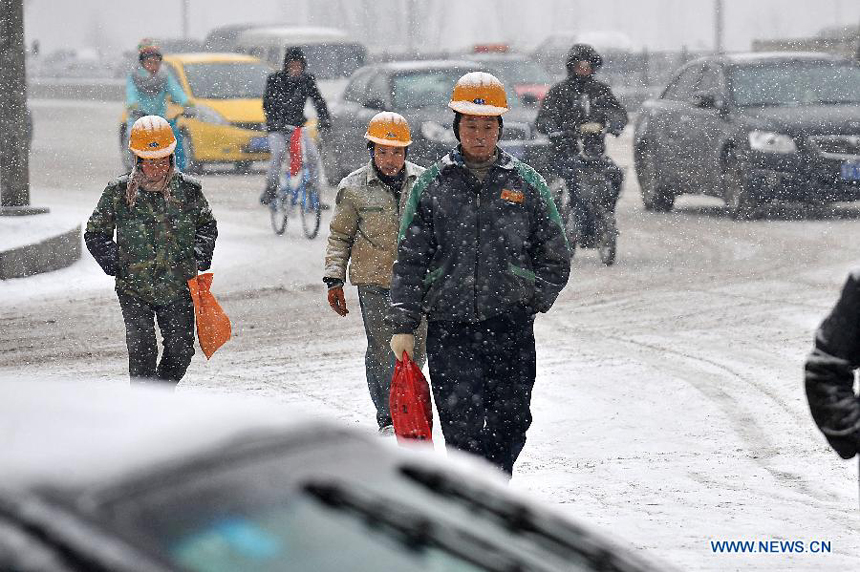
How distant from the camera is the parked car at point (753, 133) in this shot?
1689 cm

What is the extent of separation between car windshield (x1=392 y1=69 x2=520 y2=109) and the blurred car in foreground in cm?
1703

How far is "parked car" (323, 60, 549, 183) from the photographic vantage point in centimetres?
1814

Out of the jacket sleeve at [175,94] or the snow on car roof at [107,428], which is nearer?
the snow on car roof at [107,428]

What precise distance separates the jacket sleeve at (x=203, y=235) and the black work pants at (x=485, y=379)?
1.95m

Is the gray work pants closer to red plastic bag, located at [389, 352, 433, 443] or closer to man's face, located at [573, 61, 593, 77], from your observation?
red plastic bag, located at [389, 352, 433, 443]

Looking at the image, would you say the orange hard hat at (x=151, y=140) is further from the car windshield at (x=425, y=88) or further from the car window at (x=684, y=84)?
the car window at (x=684, y=84)

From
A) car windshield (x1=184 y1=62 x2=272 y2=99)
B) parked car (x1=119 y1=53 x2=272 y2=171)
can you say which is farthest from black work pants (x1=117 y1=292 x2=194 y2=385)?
car windshield (x1=184 y1=62 x2=272 y2=99)

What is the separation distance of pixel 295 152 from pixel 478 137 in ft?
37.4

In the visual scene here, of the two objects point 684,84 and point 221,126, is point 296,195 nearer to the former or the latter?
point 684,84

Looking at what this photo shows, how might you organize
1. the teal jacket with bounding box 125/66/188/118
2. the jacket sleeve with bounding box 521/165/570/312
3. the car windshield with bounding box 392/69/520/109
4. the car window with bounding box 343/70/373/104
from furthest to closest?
the car window with bounding box 343/70/373/104, the car windshield with bounding box 392/69/520/109, the teal jacket with bounding box 125/66/188/118, the jacket sleeve with bounding box 521/165/570/312

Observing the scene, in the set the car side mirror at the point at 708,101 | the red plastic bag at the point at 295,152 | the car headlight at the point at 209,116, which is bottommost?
the car headlight at the point at 209,116

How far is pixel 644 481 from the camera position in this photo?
6.98 meters

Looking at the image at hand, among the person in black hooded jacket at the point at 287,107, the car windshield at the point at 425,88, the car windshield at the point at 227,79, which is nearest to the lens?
the person in black hooded jacket at the point at 287,107

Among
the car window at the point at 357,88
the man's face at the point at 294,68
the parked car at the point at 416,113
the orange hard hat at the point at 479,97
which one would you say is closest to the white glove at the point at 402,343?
the orange hard hat at the point at 479,97
